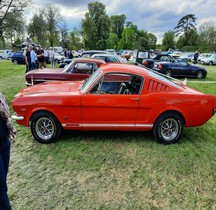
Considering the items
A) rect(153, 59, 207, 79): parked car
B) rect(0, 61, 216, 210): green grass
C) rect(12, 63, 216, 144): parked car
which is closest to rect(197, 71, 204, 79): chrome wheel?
rect(153, 59, 207, 79): parked car

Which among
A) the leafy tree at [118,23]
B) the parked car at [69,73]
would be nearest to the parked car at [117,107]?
the parked car at [69,73]

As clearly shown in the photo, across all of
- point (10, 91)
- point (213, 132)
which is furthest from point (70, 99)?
point (10, 91)

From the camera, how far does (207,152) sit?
162 inches

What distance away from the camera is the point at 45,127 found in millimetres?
4309

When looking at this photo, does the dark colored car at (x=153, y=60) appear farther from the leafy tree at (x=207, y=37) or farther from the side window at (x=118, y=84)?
the leafy tree at (x=207, y=37)

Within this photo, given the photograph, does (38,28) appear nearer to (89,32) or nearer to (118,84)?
(89,32)

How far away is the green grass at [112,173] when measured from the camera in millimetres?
2879

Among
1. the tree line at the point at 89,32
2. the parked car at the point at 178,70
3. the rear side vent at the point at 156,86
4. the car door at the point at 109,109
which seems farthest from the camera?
the tree line at the point at 89,32

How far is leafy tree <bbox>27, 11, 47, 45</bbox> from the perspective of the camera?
53.5m

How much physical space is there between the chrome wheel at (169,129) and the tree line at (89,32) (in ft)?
86.8

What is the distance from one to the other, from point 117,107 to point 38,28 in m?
57.6

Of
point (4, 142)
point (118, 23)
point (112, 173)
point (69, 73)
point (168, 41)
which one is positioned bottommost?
point (112, 173)

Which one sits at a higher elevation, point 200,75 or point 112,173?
point 200,75

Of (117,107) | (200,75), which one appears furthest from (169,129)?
(200,75)
